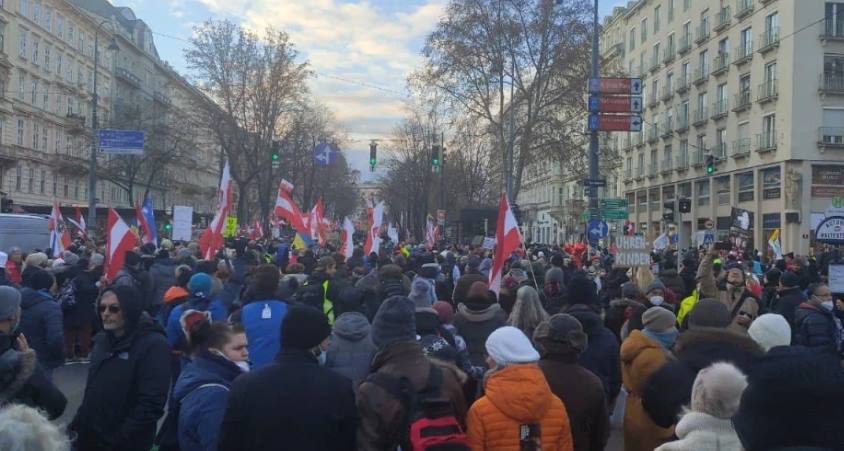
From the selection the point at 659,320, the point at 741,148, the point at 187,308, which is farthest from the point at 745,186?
the point at 187,308

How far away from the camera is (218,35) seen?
46594mm

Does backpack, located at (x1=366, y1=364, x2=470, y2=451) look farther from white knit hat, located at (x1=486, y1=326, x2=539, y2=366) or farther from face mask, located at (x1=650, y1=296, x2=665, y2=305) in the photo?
face mask, located at (x1=650, y1=296, x2=665, y2=305)

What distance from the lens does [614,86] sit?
23406 millimetres

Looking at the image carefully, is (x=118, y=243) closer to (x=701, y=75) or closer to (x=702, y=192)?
(x=702, y=192)

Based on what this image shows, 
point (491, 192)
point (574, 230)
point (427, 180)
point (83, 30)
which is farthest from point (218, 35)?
point (574, 230)

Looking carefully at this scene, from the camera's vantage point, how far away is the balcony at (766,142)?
140 ft

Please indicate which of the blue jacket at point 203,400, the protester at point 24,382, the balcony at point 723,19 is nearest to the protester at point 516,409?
the blue jacket at point 203,400

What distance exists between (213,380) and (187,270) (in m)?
5.08

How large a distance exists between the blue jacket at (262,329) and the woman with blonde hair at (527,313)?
190 cm

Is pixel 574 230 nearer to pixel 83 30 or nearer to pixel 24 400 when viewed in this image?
pixel 83 30

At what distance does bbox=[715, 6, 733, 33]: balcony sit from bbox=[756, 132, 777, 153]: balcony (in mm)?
7927

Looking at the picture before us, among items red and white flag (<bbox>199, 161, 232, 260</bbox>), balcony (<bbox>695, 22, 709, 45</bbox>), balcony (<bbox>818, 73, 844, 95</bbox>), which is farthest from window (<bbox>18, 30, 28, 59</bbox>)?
balcony (<bbox>818, 73, 844, 95</bbox>)

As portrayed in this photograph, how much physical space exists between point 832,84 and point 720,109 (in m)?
9.17

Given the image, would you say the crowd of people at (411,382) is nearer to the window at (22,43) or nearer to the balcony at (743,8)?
the balcony at (743,8)
